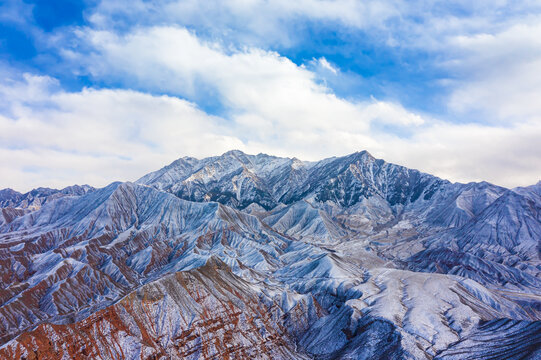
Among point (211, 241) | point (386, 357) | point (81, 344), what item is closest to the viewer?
point (81, 344)

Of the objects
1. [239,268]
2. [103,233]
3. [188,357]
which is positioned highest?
[103,233]

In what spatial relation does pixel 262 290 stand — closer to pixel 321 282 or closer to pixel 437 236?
pixel 321 282

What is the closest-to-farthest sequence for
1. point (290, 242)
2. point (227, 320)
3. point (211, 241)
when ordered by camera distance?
point (227, 320)
point (211, 241)
point (290, 242)

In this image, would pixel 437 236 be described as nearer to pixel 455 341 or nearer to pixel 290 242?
pixel 290 242

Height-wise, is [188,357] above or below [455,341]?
above

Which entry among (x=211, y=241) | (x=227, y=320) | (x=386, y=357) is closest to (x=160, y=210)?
(x=211, y=241)

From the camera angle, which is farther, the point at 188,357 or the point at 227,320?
the point at 227,320
